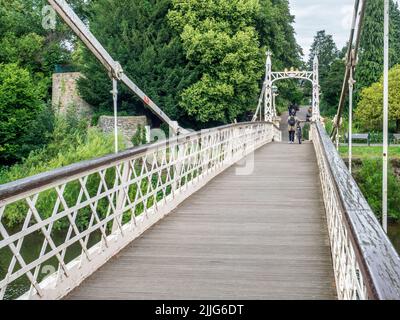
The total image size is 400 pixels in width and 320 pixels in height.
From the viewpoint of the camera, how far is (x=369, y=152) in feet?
88.5

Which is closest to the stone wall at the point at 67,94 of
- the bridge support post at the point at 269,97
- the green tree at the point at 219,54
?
the green tree at the point at 219,54

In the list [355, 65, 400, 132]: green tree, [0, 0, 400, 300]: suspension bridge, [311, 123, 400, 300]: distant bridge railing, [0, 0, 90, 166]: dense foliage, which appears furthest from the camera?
[355, 65, 400, 132]: green tree

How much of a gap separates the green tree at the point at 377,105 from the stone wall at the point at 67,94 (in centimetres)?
1508

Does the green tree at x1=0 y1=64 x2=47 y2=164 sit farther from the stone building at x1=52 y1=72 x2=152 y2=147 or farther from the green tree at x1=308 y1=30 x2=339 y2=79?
Answer: the green tree at x1=308 y1=30 x2=339 y2=79

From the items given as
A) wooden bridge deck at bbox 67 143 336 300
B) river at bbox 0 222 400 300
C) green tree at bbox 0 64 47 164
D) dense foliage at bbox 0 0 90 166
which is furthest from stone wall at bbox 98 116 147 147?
wooden bridge deck at bbox 67 143 336 300

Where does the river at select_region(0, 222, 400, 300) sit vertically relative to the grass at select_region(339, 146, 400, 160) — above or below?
below

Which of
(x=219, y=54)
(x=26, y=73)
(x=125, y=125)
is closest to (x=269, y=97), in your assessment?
(x=219, y=54)

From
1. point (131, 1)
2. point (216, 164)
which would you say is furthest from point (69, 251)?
point (131, 1)

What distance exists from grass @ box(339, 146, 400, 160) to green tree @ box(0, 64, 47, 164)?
40.9ft

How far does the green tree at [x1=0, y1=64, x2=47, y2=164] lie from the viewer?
23.4m

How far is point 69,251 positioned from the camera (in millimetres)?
15328

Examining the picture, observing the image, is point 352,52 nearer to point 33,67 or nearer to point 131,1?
point 131,1

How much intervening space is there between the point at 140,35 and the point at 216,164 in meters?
18.1

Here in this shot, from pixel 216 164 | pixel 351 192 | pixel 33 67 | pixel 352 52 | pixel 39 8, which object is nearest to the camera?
pixel 351 192
